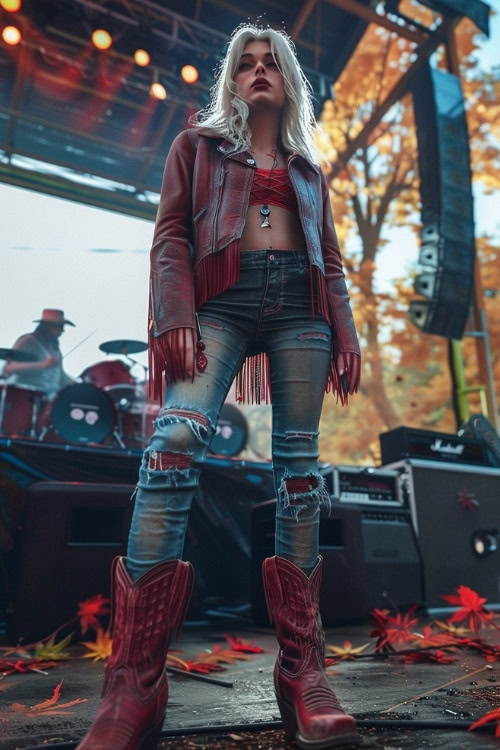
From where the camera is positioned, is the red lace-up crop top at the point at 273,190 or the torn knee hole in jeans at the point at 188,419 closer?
the torn knee hole in jeans at the point at 188,419

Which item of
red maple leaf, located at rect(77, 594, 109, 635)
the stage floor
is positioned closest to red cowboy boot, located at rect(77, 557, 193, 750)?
the stage floor

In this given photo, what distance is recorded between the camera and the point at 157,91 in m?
5.61

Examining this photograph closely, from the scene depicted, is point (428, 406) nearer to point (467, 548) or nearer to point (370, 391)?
point (370, 391)

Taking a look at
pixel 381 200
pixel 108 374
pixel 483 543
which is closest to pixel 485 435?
pixel 483 543

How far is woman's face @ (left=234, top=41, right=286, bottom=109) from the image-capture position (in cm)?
148

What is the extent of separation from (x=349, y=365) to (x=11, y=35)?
18.5 feet

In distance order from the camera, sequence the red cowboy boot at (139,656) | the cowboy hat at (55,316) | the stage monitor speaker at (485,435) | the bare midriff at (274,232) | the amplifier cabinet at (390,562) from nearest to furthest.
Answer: the red cowboy boot at (139,656) → the bare midriff at (274,232) → the amplifier cabinet at (390,562) → the stage monitor speaker at (485,435) → the cowboy hat at (55,316)

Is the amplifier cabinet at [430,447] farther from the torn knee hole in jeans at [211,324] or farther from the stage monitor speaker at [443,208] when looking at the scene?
the torn knee hole in jeans at [211,324]

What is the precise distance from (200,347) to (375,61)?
922 centimetres

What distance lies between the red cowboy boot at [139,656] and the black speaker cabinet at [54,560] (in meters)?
1.45

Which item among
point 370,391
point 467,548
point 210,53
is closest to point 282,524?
point 467,548

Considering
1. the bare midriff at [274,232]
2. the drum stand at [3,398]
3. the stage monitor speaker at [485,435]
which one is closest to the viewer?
the bare midriff at [274,232]

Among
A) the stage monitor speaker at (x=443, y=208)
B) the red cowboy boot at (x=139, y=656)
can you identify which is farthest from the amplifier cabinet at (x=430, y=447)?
the red cowboy boot at (x=139, y=656)

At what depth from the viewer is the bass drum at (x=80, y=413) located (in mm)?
5270
